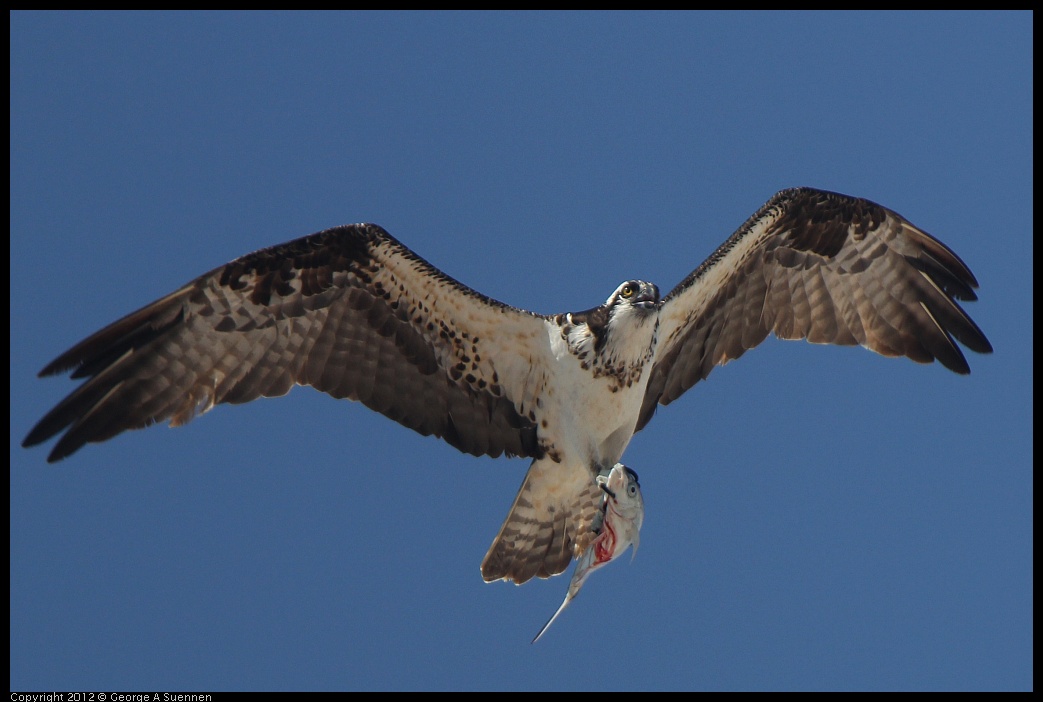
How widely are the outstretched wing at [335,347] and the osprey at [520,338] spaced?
0.04 feet

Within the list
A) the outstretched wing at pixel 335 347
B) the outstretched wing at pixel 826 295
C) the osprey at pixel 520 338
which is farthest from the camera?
the outstretched wing at pixel 826 295

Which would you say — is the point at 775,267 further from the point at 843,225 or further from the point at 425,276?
the point at 425,276

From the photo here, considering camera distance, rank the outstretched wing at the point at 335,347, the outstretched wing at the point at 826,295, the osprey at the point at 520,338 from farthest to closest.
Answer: the outstretched wing at the point at 826,295 < the osprey at the point at 520,338 < the outstretched wing at the point at 335,347

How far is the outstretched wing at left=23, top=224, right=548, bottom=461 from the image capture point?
9984 mm

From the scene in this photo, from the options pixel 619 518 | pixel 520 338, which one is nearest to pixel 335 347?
pixel 520 338

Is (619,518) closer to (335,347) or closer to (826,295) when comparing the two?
(335,347)

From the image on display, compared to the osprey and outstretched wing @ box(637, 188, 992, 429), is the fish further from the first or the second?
outstretched wing @ box(637, 188, 992, 429)

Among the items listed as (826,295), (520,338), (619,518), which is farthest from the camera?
(826,295)

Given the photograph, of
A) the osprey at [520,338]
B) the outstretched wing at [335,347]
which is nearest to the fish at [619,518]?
the osprey at [520,338]

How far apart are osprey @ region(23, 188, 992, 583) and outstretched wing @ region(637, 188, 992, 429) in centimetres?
1

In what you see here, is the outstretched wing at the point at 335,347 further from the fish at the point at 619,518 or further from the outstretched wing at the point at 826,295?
the outstretched wing at the point at 826,295

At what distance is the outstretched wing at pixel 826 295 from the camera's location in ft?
37.6

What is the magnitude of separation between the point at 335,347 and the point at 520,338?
4.92ft

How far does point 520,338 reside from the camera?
10.7 m
